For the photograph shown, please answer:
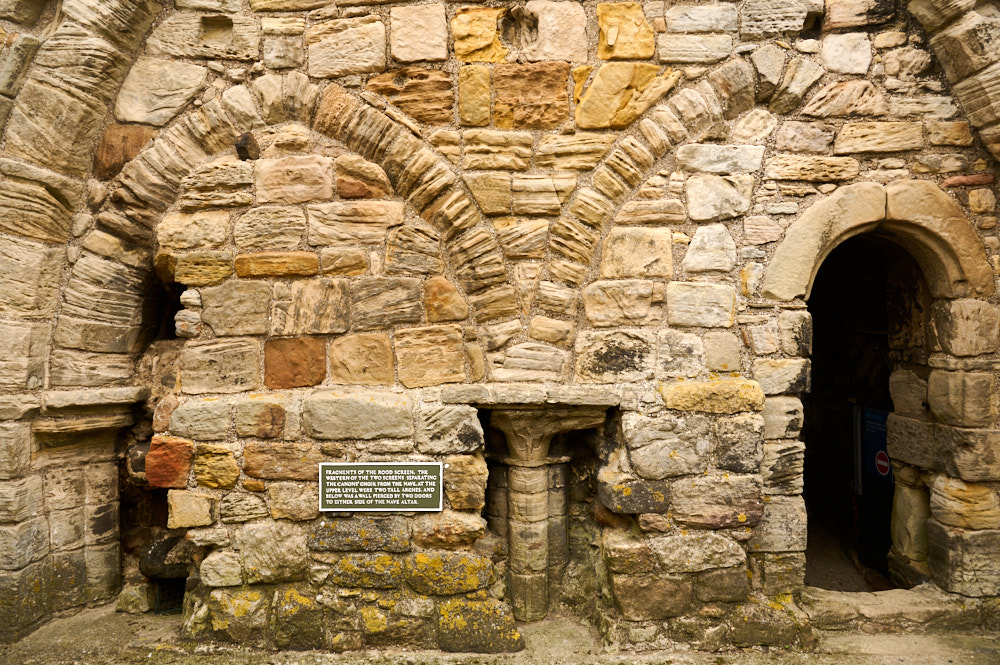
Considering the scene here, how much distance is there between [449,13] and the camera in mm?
3012

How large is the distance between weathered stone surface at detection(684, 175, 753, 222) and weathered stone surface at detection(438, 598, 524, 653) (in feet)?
7.75

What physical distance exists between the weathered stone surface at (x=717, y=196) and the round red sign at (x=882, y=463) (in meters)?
2.25

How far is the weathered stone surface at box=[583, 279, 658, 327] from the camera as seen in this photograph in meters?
2.98

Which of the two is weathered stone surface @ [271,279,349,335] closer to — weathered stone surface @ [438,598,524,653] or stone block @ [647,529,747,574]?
weathered stone surface @ [438,598,524,653]

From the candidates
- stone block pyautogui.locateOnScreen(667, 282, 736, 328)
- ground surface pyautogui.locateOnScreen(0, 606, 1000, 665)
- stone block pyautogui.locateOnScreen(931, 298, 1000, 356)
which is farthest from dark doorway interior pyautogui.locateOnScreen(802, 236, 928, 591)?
stone block pyautogui.locateOnScreen(667, 282, 736, 328)

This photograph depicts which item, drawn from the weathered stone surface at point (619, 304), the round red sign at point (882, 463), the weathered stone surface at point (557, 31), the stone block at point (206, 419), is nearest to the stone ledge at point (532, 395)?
the weathered stone surface at point (619, 304)

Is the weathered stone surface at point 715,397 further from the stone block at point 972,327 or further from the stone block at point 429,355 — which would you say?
the stone block at point 972,327

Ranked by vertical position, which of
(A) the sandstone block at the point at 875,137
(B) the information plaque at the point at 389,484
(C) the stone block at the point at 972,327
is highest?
(A) the sandstone block at the point at 875,137

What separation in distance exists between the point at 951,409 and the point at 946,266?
807 mm

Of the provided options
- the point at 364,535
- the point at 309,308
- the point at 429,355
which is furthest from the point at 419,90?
the point at 364,535

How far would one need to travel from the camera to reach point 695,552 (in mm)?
2959

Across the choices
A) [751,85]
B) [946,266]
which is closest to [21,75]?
[751,85]

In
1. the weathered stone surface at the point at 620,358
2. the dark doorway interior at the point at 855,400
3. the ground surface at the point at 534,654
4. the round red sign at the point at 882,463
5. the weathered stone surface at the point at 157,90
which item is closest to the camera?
the ground surface at the point at 534,654

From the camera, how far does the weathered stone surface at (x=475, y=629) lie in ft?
9.59
